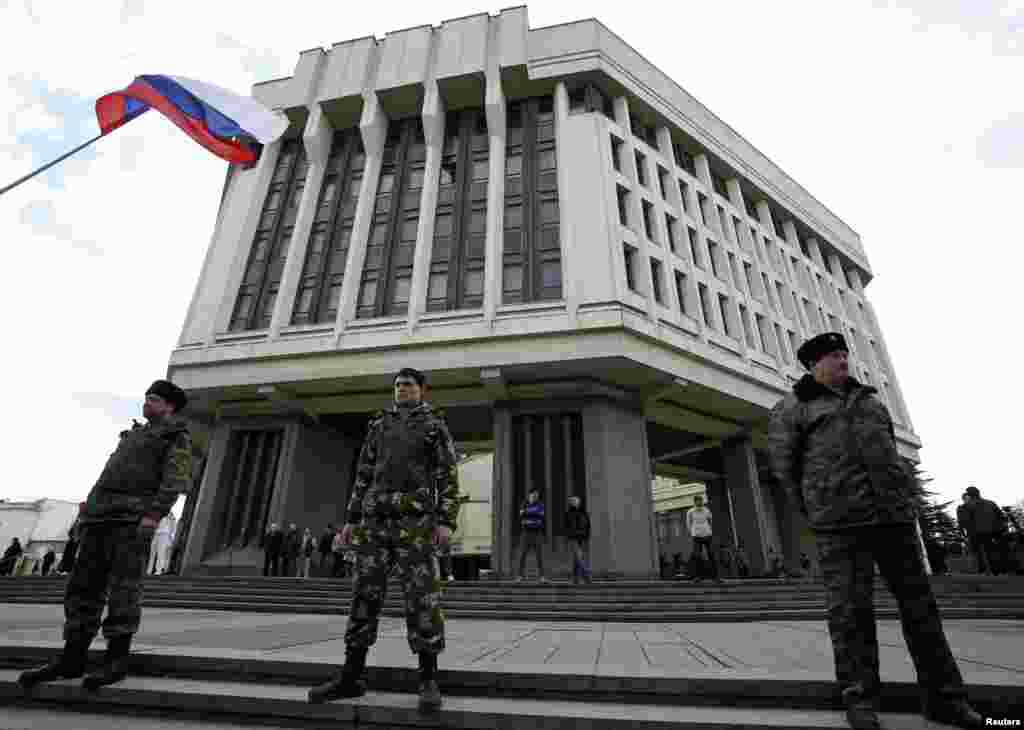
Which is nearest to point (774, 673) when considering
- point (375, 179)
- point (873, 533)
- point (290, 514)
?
point (873, 533)

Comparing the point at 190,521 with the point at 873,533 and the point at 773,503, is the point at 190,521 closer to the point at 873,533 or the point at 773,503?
the point at 873,533

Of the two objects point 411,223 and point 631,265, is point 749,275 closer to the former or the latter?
point 631,265

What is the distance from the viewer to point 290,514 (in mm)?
16750

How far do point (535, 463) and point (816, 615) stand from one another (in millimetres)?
9012

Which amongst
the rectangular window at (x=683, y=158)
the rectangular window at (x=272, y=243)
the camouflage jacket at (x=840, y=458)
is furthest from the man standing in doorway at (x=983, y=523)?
the rectangular window at (x=272, y=243)

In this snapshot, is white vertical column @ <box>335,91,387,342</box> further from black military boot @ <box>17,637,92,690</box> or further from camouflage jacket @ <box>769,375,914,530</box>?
camouflage jacket @ <box>769,375,914,530</box>

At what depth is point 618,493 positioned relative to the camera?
607 inches

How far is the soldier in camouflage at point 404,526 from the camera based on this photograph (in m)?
2.92

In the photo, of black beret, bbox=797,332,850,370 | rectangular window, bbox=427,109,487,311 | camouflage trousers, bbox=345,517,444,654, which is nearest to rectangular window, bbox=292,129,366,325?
rectangular window, bbox=427,109,487,311

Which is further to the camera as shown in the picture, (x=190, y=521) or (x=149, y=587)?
(x=190, y=521)

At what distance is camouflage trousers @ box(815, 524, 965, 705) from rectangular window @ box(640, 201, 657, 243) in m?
17.5

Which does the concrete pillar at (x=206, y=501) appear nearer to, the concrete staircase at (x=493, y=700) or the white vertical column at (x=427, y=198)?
the white vertical column at (x=427, y=198)

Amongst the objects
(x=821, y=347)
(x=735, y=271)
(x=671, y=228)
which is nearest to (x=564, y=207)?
(x=671, y=228)

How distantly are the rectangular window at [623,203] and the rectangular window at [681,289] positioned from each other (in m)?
2.89
